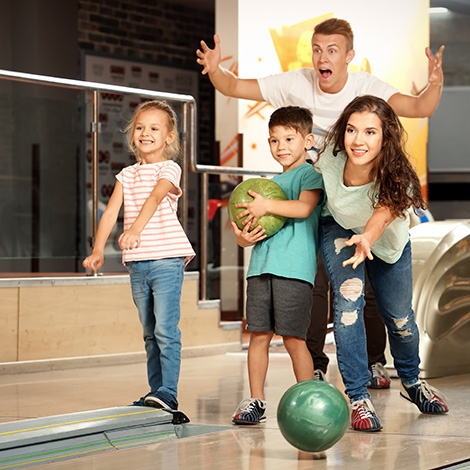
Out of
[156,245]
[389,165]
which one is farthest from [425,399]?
[156,245]

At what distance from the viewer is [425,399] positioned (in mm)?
3902

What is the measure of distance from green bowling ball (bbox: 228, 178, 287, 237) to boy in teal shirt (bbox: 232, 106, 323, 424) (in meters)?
0.02

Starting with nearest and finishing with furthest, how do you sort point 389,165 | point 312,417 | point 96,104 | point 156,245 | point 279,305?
point 312,417
point 389,165
point 279,305
point 156,245
point 96,104

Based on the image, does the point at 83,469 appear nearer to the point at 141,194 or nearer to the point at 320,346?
the point at 141,194

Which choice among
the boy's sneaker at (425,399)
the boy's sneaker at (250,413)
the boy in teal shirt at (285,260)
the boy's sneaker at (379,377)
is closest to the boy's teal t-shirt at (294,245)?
the boy in teal shirt at (285,260)

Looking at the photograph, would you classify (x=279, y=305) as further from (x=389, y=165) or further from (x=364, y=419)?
(x=389, y=165)

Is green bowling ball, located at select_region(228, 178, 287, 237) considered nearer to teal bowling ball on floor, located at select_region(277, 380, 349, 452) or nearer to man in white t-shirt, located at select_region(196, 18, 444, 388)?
man in white t-shirt, located at select_region(196, 18, 444, 388)

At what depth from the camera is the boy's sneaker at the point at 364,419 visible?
348cm

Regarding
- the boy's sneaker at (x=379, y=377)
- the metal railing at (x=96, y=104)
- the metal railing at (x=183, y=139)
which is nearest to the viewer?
the boy's sneaker at (x=379, y=377)

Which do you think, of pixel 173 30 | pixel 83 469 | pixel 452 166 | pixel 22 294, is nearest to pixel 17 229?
pixel 22 294

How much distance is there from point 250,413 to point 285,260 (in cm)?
58

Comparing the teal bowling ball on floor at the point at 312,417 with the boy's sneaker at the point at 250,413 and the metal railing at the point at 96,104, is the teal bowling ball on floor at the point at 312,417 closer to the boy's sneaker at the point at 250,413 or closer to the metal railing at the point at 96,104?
the boy's sneaker at the point at 250,413

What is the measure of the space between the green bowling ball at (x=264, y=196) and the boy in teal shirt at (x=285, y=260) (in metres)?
0.02

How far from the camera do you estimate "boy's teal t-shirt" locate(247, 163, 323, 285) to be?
3686 mm
